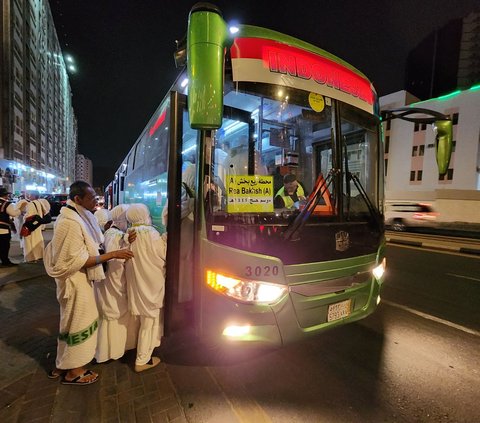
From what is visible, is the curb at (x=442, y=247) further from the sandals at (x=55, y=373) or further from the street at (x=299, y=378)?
the sandals at (x=55, y=373)

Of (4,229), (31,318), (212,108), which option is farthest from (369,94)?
(4,229)

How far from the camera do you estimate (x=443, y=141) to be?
3637mm

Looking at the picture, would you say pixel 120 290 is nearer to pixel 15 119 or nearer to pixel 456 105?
pixel 456 105

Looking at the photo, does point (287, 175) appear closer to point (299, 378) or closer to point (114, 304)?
point (299, 378)

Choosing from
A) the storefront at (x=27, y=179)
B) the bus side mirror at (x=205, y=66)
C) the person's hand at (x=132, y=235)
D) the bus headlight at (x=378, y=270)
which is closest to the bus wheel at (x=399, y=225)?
the bus headlight at (x=378, y=270)

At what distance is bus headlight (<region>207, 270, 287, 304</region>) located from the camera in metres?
2.43

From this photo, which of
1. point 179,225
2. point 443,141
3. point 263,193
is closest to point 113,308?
point 179,225

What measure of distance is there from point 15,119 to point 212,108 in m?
47.7

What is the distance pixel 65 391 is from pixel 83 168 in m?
181

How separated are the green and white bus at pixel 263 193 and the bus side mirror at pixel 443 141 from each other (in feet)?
4.02

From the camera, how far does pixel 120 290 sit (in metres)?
2.83

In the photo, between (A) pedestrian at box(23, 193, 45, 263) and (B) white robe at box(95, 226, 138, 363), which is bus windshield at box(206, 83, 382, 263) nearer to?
(B) white robe at box(95, 226, 138, 363)

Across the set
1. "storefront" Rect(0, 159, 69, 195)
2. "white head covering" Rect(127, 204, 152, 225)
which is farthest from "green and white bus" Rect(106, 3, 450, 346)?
"storefront" Rect(0, 159, 69, 195)

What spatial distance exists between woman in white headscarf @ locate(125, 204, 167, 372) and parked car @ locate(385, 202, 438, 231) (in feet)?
56.9
